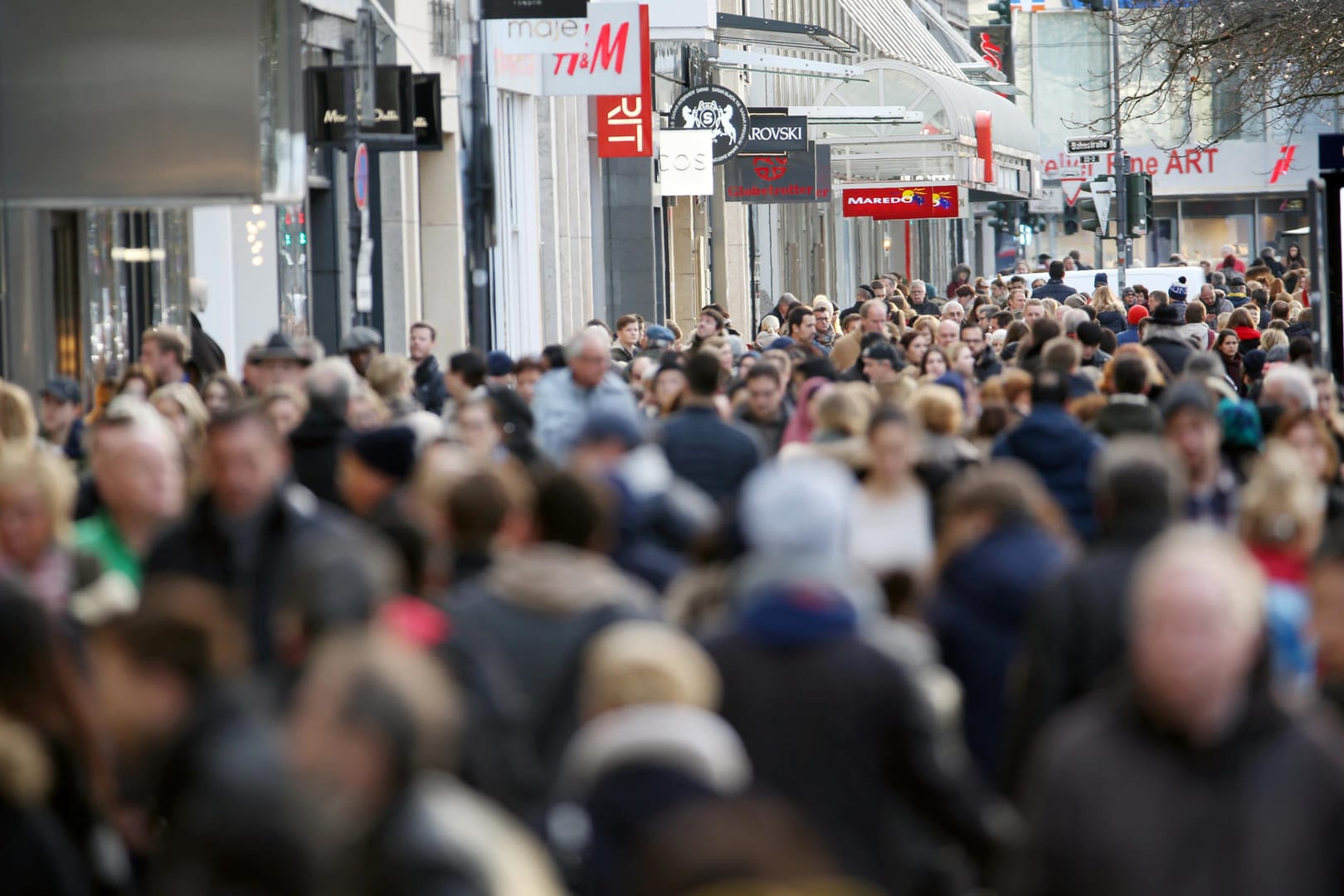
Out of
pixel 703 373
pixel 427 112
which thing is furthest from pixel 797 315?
pixel 703 373

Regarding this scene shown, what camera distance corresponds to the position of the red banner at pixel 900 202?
39.8 m

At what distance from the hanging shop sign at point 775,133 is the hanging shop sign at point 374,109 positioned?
46.0 feet

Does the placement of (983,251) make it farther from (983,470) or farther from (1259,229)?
(983,470)

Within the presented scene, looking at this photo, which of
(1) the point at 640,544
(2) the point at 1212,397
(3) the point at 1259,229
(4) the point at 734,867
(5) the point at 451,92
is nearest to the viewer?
(4) the point at 734,867

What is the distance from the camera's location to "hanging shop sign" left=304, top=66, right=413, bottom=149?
19.4 metres

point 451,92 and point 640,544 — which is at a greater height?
point 451,92

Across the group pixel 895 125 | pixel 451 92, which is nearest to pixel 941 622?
pixel 451 92

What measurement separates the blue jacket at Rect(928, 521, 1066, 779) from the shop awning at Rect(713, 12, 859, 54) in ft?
84.8

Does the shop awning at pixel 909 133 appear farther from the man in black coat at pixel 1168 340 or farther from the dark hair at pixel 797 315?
the man in black coat at pixel 1168 340

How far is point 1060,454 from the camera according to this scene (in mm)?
10180

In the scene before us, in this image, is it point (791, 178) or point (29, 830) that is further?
point (791, 178)

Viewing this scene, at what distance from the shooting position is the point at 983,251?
270ft

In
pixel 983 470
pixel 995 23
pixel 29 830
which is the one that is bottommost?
pixel 29 830

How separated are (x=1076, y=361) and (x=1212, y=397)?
6.38 feet
